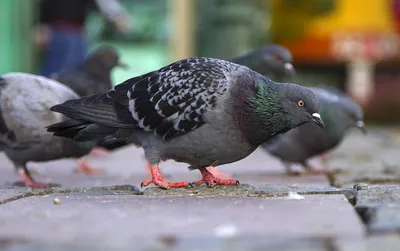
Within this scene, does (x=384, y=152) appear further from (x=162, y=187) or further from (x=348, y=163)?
(x=162, y=187)

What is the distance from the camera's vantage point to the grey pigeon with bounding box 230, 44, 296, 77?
6.30m

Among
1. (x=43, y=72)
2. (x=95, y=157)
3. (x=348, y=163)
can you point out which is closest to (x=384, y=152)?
(x=348, y=163)

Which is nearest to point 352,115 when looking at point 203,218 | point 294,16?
point 203,218

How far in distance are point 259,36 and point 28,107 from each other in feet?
25.5

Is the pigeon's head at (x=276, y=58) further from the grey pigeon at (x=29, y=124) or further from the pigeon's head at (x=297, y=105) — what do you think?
the pigeon's head at (x=297, y=105)

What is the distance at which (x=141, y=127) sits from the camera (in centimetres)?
460

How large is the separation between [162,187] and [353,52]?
986 centimetres

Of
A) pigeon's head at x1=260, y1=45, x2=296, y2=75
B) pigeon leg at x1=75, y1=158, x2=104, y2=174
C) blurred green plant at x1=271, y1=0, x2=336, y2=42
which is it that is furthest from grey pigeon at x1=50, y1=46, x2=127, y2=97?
blurred green plant at x1=271, y1=0, x2=336, y2=42

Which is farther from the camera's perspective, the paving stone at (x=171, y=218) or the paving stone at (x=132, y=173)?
the paving stone at (x=132, y=173)

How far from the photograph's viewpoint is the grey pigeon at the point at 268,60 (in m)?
6.30

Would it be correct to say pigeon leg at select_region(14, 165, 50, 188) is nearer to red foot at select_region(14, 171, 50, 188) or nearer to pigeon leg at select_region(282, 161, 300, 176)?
red foot at select_region(14, 171, 50, 188)

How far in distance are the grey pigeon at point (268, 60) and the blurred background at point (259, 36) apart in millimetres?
4755

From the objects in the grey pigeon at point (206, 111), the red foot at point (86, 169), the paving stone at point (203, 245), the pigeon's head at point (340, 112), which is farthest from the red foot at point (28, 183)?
the paving stone at point (203, 245)

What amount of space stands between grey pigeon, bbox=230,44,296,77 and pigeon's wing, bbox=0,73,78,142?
1.43m
